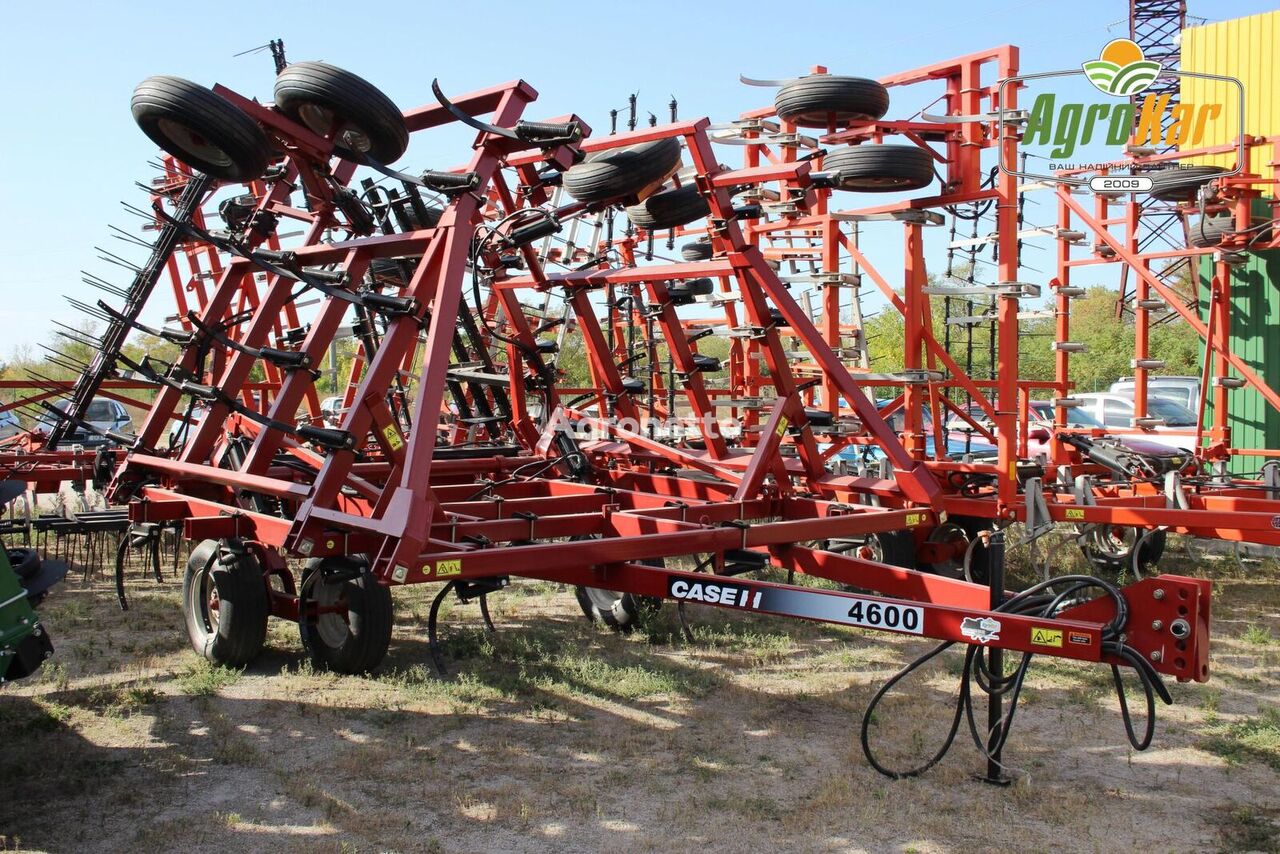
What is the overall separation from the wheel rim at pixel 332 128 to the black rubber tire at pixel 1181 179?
644 cm

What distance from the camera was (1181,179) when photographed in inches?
348

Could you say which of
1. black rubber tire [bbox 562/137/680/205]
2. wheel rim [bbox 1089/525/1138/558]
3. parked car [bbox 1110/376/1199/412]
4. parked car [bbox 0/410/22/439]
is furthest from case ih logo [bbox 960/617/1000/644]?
parked car [bbox 1110/376/1199/412]

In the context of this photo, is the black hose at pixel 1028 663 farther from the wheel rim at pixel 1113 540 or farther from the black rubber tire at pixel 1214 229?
the black rubber tire at pixel 1214 229

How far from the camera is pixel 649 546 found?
4.47m

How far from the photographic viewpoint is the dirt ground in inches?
147

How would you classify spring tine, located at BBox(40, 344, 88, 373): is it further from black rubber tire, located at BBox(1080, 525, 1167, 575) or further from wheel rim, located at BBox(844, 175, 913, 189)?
black rubber tire, located at BBox(1080, 525, 1167, 575)

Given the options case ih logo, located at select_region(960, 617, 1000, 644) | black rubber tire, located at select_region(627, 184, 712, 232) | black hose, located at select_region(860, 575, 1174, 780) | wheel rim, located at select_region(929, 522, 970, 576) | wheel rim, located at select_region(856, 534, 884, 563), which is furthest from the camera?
wheel rim, located at select_region(929, 522, 970, 576)

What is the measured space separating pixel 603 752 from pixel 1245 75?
1219 cm

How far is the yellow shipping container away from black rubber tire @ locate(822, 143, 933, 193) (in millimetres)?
7171

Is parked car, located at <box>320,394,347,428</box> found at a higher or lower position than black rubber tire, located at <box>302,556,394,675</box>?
higher

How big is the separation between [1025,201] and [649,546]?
5.94 m

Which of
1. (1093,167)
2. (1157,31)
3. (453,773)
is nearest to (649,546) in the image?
(453,773)

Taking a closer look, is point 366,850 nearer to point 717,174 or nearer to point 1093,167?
point 717,174

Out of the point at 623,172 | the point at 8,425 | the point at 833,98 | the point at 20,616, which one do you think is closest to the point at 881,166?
the point at 833,98
